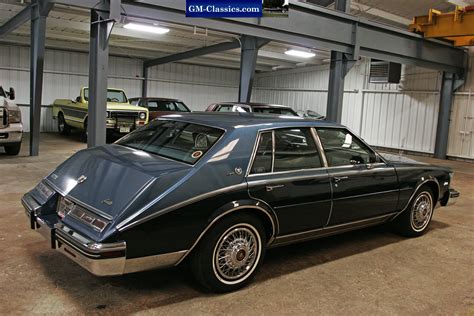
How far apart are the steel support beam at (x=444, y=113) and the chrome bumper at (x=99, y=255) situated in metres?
13.1

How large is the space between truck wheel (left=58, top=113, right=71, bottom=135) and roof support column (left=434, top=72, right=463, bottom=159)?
12.9m

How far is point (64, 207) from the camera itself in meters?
3.45

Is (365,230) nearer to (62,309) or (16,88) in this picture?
(62,309)

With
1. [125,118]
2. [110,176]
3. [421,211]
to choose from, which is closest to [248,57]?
[125,118]

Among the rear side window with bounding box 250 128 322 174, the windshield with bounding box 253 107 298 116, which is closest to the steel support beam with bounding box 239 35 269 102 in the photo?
the windshield with bounding box 253 107 298 116

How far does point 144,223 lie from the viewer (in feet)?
9.68

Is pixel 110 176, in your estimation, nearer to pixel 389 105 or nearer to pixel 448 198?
pixel 448 198

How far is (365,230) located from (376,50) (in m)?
6.38

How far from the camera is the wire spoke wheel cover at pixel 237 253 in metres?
3.40

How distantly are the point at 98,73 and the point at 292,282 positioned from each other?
15.8 ft

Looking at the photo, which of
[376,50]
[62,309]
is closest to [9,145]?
[62,309]

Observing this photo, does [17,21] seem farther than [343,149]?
Yes

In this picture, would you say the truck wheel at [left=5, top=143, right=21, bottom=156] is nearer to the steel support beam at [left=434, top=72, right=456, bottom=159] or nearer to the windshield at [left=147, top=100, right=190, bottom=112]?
the windshield at [left=147, top=100, right=190, bottom=112]

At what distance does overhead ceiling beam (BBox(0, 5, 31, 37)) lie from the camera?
10391 mm
